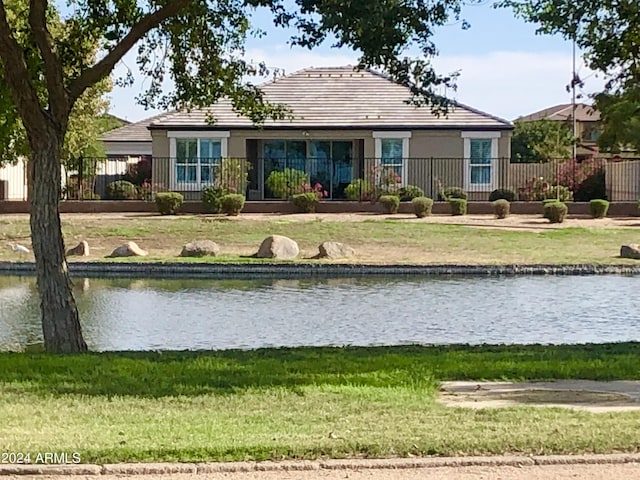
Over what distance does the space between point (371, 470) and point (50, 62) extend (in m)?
7.47

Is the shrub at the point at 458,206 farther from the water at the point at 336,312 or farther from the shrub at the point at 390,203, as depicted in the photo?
the water at the point at 336,312

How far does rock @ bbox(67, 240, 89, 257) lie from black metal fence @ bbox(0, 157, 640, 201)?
450 inches

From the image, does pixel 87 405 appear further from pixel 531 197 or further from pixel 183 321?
pixel 531 197

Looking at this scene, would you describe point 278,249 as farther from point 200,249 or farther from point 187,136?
point 187,136

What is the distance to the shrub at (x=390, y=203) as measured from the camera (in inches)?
1529

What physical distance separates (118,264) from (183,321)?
32.6ft

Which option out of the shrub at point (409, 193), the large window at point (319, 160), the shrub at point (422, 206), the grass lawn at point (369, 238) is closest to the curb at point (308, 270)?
the grass lawn at point (369, 238)

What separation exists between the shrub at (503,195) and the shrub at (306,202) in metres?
6.99

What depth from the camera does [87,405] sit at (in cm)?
830

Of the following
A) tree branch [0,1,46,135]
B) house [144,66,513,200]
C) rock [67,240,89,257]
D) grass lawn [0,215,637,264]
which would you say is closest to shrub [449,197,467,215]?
grass lawn [0,215,637,264]

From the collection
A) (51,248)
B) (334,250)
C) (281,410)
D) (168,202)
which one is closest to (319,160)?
(168,202)

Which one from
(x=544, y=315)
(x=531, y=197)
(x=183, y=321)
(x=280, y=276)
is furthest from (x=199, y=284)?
(x=531, y=197)

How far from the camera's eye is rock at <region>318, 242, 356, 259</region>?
28750mm

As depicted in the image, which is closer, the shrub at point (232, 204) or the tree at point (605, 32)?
the tree at point (605, 32)
